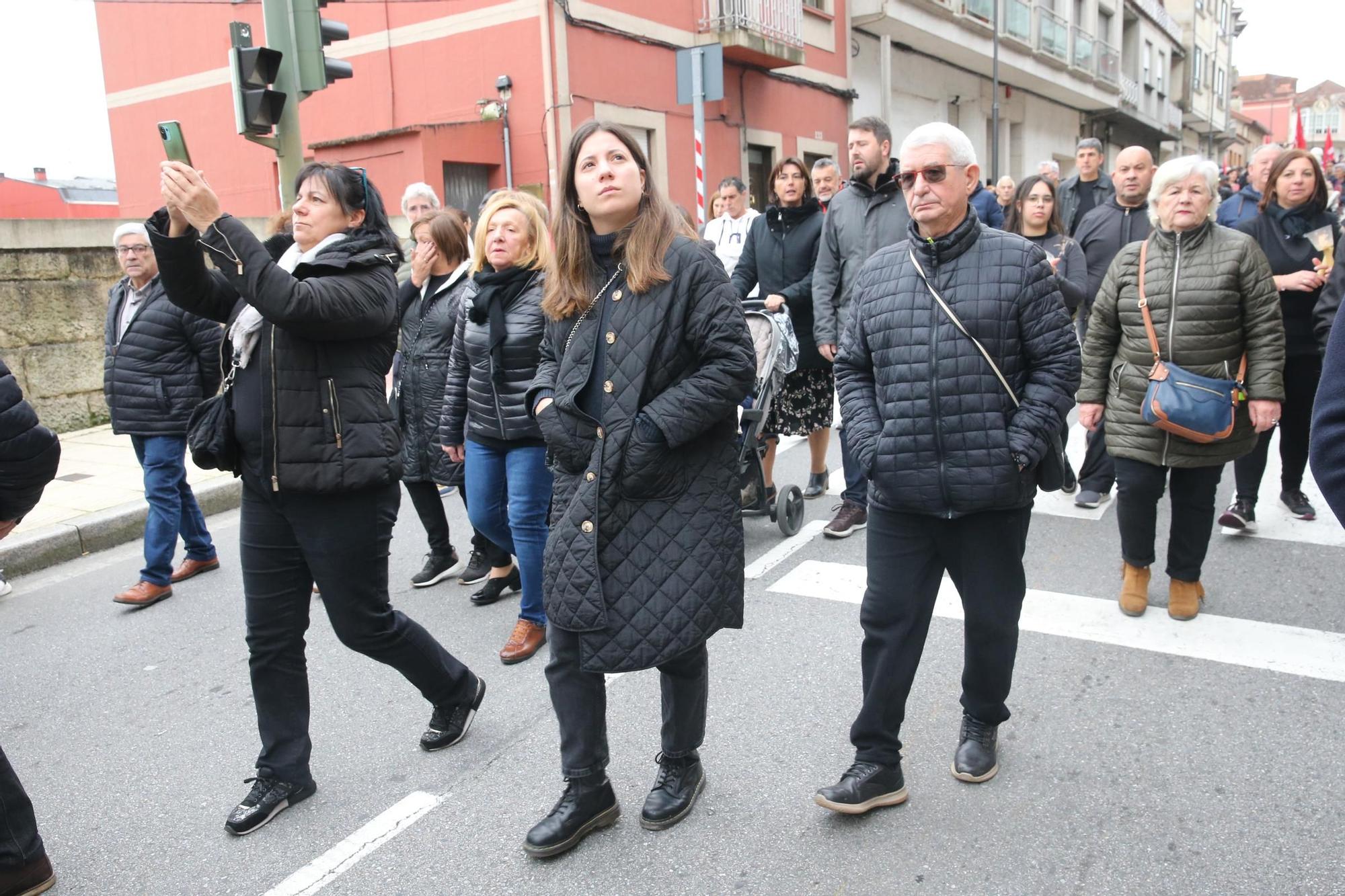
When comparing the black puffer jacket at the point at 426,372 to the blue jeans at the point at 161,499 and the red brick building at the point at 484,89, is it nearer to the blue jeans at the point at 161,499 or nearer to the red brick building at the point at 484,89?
the blue jeans at the point at 161,499

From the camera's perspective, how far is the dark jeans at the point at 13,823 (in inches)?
104

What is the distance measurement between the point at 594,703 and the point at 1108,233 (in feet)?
15.8

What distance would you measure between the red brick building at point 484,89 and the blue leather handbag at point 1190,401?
11.1 metres

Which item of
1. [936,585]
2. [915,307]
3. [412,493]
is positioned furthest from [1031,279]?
[412,493]

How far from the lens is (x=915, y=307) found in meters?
2.89

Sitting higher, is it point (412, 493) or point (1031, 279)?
point (1031, 279)

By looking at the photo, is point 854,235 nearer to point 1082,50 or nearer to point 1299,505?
point 1299,505

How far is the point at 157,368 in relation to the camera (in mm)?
5168

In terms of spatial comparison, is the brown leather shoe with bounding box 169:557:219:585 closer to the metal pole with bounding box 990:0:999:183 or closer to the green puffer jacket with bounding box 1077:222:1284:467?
the green puffer jacket with bounding box 1077:222:1284:467

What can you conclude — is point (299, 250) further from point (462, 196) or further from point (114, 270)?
point (462, 196)

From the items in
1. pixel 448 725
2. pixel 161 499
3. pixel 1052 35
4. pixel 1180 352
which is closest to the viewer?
pixel 448 725

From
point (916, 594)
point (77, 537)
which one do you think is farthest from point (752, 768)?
point (77, 537)

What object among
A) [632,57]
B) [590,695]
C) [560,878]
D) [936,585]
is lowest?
[560,878]

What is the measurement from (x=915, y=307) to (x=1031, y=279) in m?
0.32
